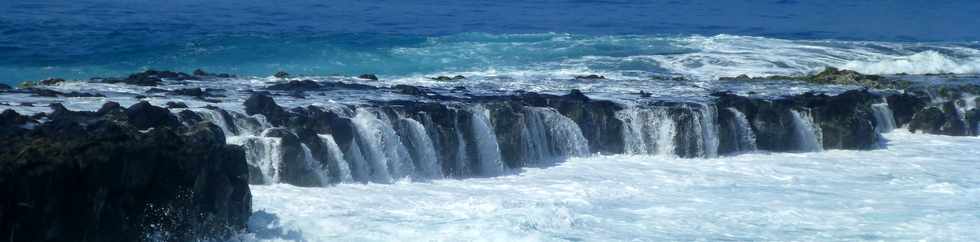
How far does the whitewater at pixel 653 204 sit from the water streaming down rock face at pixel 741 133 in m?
0.85

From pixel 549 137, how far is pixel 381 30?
84.9 ft

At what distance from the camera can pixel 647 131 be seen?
878 inches

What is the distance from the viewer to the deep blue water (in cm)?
3775

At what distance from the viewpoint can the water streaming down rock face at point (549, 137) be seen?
68.7ft

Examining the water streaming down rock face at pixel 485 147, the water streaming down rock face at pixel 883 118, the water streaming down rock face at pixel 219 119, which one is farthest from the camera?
the water streaming down rock face at pixel 883 118

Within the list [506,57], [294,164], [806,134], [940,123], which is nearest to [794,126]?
[806,134]

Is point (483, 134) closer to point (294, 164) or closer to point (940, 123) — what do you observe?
point (294, 164)

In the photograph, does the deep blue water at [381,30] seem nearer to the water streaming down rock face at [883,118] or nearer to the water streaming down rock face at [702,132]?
the water streaming down rock face at [883,118]

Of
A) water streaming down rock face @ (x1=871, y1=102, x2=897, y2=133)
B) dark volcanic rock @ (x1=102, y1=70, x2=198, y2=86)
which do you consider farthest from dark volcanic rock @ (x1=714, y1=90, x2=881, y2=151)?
dark volcanic rock @ (x1=102, y1=70, x2=198, y2=86)

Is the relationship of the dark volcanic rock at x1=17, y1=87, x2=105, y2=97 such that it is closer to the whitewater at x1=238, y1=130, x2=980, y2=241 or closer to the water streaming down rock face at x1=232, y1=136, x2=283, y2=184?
the water streaming down rock face at x1=232, y1=136, x2=283, y2=184

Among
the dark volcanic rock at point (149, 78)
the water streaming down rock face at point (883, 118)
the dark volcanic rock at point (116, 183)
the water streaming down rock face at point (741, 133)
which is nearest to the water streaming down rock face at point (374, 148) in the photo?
the dark volcanic rock at point (116, 183)

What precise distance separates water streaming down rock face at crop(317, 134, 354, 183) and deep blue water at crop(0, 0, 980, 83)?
59.5 ft

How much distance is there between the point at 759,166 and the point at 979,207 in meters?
4.19

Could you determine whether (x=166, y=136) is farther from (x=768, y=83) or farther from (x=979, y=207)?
(x=768, y=83)
